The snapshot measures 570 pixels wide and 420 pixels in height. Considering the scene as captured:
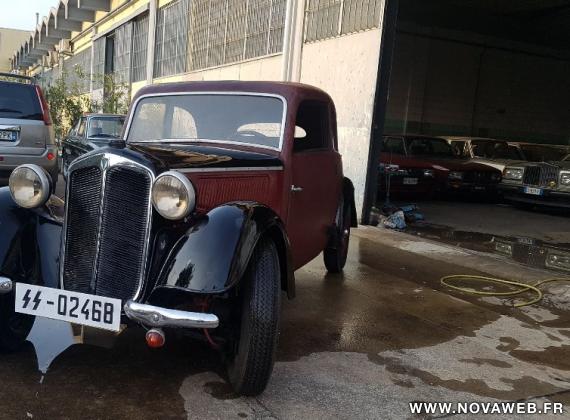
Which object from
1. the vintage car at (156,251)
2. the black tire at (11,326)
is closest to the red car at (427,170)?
the vintage car at (156,251)

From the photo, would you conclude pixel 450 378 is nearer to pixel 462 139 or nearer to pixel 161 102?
pixel 161 102

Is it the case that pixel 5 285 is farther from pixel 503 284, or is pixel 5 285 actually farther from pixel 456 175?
pixel 456 175

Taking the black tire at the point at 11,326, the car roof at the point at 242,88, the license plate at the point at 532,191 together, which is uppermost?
the car roof at the point at 242,88

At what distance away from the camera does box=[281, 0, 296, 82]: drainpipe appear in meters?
10.9

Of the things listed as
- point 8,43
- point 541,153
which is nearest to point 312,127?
point 541,153

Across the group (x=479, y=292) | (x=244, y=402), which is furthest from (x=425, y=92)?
(x=244, y=402)

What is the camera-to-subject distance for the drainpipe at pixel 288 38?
35.8 feet

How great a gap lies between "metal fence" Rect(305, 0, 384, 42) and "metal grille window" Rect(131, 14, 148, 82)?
11.0 m

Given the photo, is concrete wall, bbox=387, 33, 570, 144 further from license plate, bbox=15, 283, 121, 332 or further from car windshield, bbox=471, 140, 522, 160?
license plate, bbox=15, 283, 121, 332

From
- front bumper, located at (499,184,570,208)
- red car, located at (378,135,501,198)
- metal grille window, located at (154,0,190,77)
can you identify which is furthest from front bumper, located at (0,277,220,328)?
metal grille window, located at (154,0,190,77)

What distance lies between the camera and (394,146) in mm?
12281

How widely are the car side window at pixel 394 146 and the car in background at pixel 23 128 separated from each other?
6964 mm

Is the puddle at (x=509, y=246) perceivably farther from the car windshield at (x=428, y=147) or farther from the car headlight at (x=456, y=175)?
the car windshield at (x=428, y=147)

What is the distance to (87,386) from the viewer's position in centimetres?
294
